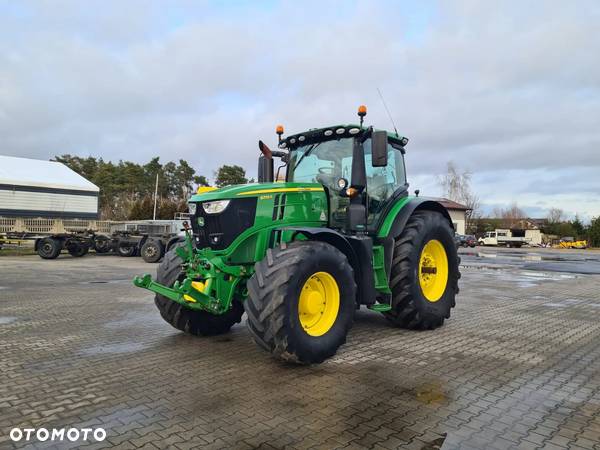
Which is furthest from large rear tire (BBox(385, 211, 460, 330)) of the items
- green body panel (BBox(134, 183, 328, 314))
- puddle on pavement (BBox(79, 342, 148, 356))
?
puddle on pavement (BBox(79, 342, 148, 356))

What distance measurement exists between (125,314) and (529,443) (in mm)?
6301

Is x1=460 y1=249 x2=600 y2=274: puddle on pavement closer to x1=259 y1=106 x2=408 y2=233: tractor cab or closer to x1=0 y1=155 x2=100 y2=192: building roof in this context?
x1=259 y1=106 x2=408 y2=233: tractor cab

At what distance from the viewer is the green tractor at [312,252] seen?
4562 mm

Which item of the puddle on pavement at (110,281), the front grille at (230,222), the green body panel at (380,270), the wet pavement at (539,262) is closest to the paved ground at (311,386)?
the green body panel at (380,270)

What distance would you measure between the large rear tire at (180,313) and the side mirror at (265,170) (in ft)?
5.69

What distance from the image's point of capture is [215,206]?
5.23 meters

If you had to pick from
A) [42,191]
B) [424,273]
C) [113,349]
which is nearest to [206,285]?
[113,349]

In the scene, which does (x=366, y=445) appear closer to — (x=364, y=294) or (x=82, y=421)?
(x=82, y=421)

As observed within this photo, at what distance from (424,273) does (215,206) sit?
3.48 meters

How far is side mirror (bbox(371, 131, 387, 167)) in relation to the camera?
5375mm

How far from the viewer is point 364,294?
5547 millimetres

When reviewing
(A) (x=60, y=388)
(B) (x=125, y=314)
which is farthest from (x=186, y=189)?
(A) (x=60, y=388)

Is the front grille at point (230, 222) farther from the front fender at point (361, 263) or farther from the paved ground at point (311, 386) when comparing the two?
the paved ground at point (311, 386)

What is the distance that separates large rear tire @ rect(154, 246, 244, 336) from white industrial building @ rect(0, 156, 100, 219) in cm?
3211
